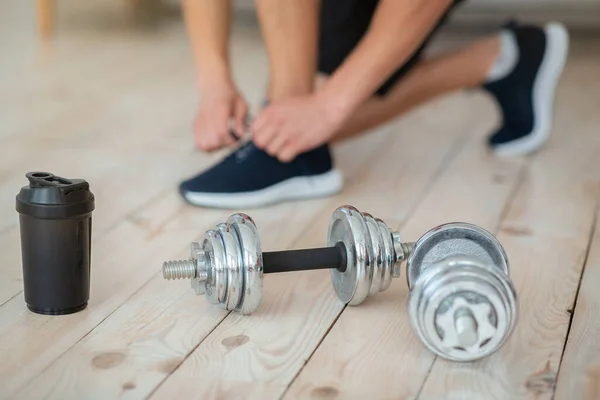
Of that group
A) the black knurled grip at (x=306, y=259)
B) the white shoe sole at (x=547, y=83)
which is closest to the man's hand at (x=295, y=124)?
the black knurled grip at (x=306, y=259)

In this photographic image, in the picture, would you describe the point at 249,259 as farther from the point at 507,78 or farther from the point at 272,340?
the point at 507,78

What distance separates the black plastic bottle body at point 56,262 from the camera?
1.02 meters

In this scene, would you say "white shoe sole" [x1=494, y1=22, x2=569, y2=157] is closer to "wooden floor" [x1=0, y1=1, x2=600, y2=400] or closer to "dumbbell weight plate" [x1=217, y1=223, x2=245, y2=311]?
"wooden floor" [x1=0, y1=1, x2=600, y2=400]

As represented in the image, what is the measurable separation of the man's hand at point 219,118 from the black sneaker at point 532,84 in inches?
21.2

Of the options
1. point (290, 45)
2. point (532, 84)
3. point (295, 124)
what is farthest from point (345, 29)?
point (532, 84)

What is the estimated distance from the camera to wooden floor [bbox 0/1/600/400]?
97cm

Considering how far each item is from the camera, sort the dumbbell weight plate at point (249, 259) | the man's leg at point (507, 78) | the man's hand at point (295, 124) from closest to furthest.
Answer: the dumbbell weight plate at point (249, 259)
the man's hand at point (295, 124)
the man's leg at point (507, 78)

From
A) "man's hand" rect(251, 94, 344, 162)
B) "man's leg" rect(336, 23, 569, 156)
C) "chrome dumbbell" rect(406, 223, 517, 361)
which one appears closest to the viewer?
"chrome dumbbell" rect(406, 223, 517, 361)

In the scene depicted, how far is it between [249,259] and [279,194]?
0.52m

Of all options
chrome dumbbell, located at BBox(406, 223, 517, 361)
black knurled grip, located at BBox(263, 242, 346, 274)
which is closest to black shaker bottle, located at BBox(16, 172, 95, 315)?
black knurled grip, located at BBox(263, 242, 346, 274)

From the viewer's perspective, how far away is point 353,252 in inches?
41.6

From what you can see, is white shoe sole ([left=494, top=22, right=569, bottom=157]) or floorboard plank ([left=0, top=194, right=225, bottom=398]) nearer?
floorboard plank ([left=0, top=194, right=225, bottom=398])

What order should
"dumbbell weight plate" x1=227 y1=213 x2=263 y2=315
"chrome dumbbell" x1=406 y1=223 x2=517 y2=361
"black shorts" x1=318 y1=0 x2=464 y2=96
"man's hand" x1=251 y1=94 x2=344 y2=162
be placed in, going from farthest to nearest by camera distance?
"black shorts" x1=318 y1=0 x2=464 y2=96
"man's hand" x1=251 y1=94 x2=344 y2=162
"dumbbell weight plate" x1=227 y1=213 x2=263 y2=315
"chrome dumbbell" x1=406 y1=223 x2=517 y2=361

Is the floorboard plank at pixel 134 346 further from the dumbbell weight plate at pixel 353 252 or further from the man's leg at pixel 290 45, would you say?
→ the man's leg at pixel 290 45
